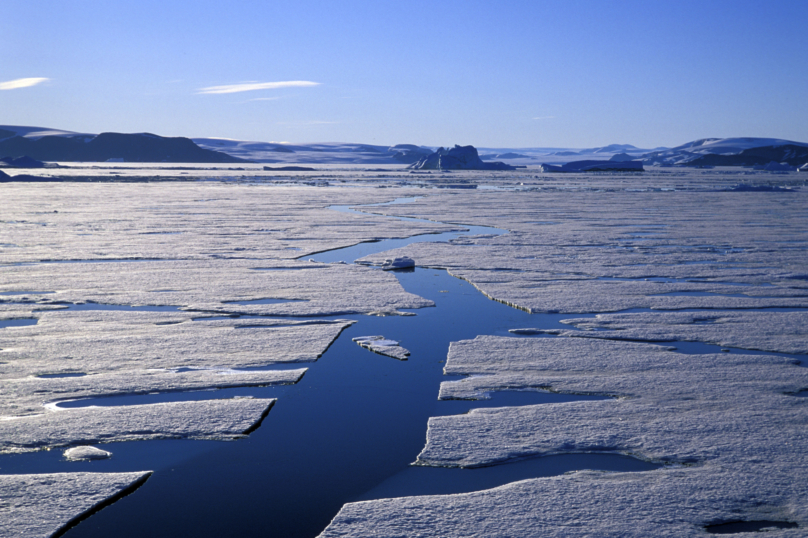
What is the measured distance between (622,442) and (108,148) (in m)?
106

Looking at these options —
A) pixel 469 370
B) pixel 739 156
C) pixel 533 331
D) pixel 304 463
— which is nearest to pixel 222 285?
pixel 533 331

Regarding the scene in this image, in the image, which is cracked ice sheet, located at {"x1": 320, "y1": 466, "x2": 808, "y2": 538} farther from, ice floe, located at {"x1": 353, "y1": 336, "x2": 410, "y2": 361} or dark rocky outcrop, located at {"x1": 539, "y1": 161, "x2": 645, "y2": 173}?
dark rocky outcrop, located at {"x1": 539, "y1": 161, "x2": 645, "y2": 173}

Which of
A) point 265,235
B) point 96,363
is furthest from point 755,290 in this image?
point 265,235

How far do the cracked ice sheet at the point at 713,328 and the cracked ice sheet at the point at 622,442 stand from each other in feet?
1.01

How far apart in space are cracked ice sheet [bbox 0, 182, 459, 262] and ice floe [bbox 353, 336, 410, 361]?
391 centimetres

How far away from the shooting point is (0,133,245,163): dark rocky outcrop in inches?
3775

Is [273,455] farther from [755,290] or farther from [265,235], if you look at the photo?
[265,235]

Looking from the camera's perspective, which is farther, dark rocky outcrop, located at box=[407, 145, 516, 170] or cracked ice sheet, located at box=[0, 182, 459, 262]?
dark rocky outcrop, located at box=[407, 145, 516, 170]

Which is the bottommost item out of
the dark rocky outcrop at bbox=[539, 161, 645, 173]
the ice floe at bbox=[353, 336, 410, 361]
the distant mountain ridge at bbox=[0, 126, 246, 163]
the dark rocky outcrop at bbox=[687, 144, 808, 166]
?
the ice floe at bbox=[353, 336, 410, 361]

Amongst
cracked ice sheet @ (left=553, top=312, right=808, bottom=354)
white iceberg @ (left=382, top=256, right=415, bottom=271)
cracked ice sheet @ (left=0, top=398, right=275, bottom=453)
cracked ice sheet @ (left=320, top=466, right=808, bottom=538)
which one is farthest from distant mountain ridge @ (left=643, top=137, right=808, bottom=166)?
cracked ice sheet @ (left=0, top=398, right=275, bottom=453)

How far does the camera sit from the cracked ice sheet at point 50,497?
7.32 ft

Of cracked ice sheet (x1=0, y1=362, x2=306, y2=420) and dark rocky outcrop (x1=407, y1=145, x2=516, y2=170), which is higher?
dark rocky outcrop (x1=407, y1=145, x2=516, y2=170)

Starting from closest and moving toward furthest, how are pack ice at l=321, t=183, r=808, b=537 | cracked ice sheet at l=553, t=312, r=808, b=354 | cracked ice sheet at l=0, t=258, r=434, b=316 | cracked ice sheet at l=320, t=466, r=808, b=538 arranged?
cracked ice sheet at l=320, t=466, r=808, b=538 → pack ice at l=321, t=183, r=808, b=537 → cracked ice sheet at l=553, t=312, r=808, b=354 → cracked ice sheet at l=0, t=258, r=434, b=316

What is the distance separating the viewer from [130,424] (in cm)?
307
